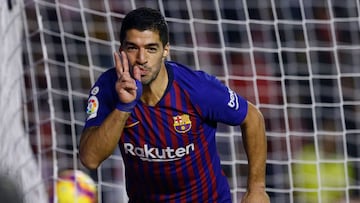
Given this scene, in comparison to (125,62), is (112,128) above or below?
below

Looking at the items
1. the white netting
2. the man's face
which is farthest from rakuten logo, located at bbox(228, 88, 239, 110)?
the white netting

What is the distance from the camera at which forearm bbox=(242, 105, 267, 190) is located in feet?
9.69

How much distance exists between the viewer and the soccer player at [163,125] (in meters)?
2.66

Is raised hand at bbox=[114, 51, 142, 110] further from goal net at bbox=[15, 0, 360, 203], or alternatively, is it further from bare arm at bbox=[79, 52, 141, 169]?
goal net at bbox=[15, 0, 360, 203]

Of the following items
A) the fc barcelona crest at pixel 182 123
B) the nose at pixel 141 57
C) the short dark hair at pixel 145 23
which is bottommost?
the fc barcelona crest at pixel 182 123

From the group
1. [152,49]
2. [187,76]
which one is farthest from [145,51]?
[187,76]

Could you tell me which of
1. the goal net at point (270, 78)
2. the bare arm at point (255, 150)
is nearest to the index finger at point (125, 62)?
the bare arm at point (255, 150)

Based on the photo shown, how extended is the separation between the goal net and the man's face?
7.98ft

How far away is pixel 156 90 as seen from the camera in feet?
9.22

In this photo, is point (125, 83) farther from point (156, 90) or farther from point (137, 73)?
point (156, 90)

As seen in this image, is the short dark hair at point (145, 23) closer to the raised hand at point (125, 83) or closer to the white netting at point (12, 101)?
the raised hand at point (125, 83)

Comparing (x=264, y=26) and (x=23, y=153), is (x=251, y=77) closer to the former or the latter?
(x=264, y=26)

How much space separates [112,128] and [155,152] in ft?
0.99

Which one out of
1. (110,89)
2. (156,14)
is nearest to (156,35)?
(156,14)
